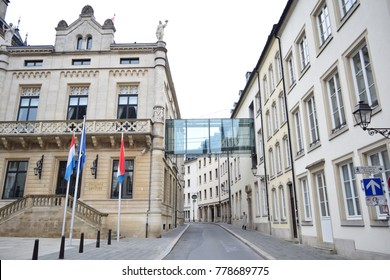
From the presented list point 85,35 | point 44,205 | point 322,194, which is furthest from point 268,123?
point 85,35

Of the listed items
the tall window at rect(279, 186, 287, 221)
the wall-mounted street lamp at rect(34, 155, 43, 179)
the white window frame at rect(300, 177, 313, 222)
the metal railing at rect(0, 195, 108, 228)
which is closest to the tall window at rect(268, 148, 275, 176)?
the tall window at rect(279, 186, 287, 221)

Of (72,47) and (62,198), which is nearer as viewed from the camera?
(62,198)

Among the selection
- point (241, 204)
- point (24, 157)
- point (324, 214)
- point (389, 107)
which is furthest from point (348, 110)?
point (241, 204)

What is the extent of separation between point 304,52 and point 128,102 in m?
12.7

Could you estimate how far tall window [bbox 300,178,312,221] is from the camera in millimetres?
14102

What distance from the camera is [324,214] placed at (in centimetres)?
1254

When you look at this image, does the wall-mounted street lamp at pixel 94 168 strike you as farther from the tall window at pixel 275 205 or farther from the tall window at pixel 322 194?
the tall window at pixel 322 194

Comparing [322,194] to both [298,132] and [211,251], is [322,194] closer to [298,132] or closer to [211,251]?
[298,132]

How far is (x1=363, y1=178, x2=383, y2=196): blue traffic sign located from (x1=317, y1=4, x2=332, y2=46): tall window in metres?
7.21

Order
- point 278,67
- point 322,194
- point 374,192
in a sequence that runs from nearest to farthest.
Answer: point 374,192 < point 322,194 < point 278,67

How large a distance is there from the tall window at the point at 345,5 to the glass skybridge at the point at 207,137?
14.2 meters

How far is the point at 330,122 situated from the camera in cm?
1175

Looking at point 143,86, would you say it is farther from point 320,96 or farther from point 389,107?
point 389,107

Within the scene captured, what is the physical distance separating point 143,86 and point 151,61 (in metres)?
2.12
